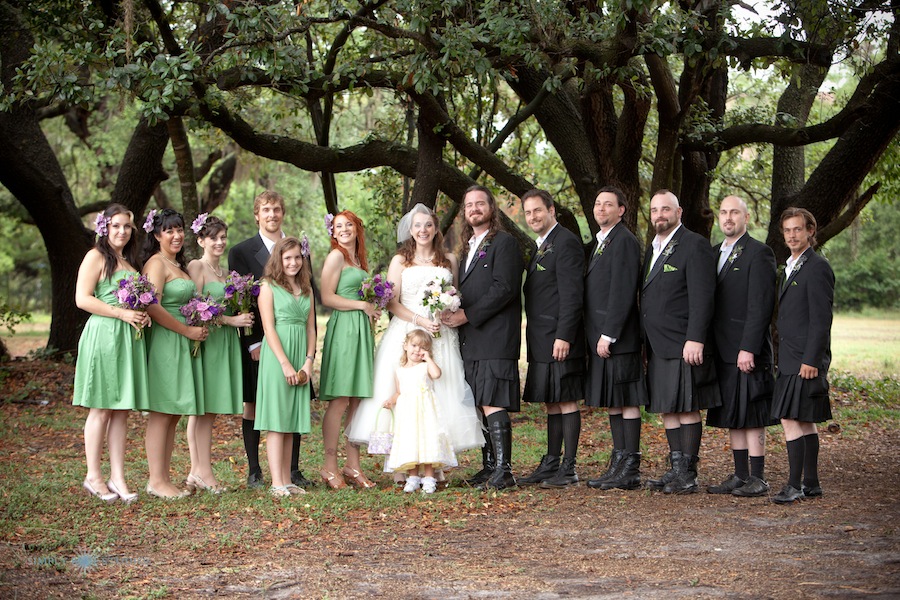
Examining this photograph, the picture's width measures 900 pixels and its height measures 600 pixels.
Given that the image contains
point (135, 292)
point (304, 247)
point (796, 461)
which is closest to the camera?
point (135, 292)

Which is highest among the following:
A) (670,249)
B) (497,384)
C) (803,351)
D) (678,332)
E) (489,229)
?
(489,229)

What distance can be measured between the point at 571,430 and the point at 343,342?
6.01ft

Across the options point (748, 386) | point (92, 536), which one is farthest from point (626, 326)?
point (92, 536)

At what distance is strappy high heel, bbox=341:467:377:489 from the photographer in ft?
23.9

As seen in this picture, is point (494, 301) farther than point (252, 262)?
No

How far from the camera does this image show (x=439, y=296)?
275 inches

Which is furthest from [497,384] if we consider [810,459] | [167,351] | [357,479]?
[167,351]

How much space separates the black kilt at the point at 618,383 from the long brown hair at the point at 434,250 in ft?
4.56

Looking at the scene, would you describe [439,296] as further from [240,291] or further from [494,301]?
[240,291]

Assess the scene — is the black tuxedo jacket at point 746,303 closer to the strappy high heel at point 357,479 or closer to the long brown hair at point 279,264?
the strappy high heel at point 357,479

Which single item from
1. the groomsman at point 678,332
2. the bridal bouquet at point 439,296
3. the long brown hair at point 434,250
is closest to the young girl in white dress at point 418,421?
the bridal bouquet at point 439,296

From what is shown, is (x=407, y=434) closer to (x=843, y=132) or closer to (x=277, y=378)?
(x=277, y=378)

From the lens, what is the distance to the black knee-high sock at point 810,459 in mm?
6730

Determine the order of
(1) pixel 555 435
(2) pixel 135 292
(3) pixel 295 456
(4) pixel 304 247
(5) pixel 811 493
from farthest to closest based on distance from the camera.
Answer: (3) pixel 295 456, (1) pixel 555 435, (4) pixel 304 247, (5) pixel 811 493, (2) pixel 135 292
